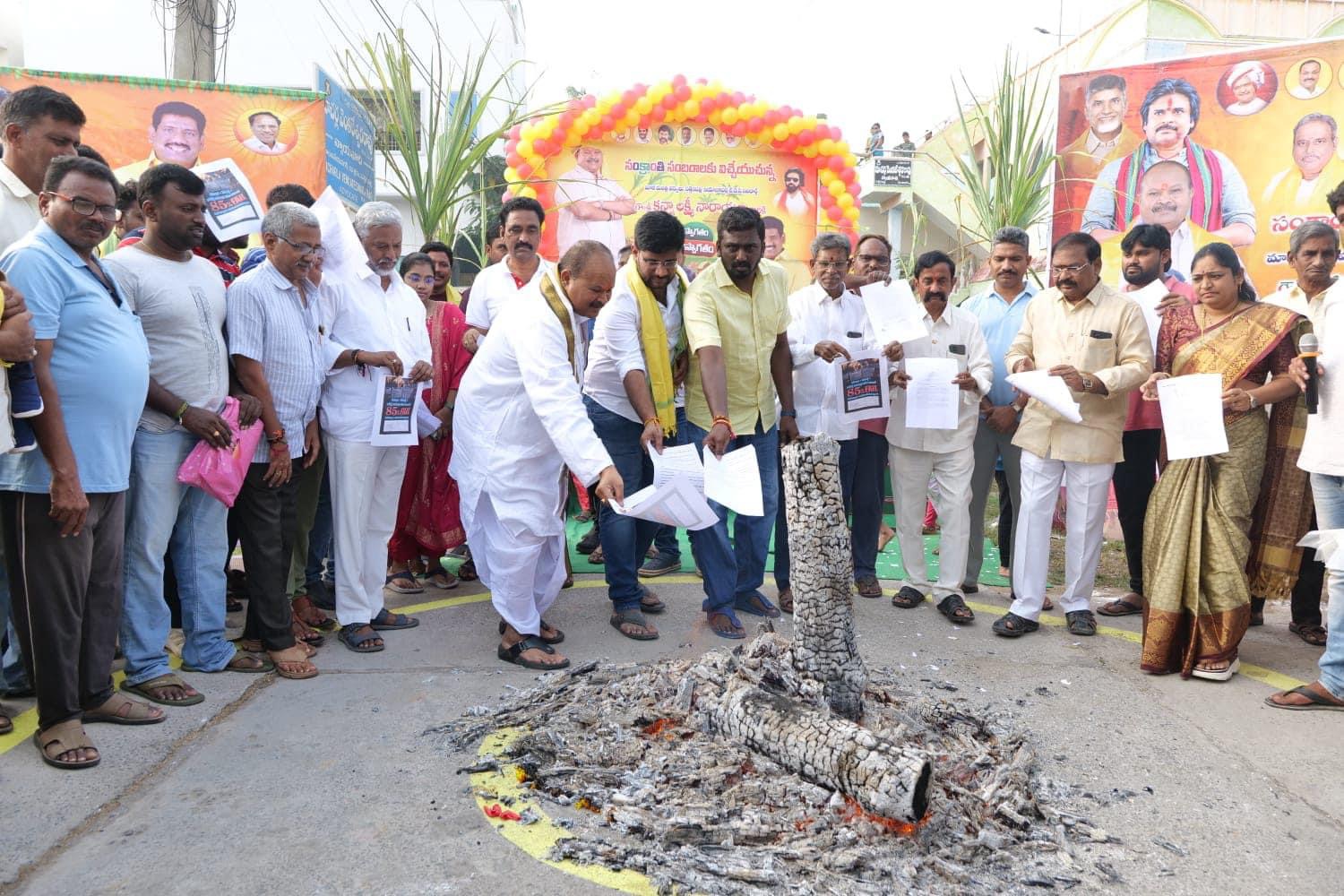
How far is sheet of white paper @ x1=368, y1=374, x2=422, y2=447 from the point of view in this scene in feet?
14.7

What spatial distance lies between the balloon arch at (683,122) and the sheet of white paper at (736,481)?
17.9 ft

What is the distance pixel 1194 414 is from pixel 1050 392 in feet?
2.07

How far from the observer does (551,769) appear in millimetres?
3096

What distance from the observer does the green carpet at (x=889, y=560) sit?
20.5 feet

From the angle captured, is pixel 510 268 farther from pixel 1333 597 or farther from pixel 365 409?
pixel 1333 597

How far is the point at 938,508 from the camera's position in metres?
5.49

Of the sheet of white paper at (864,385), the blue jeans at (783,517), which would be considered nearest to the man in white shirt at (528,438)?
the blue jeans at (783,517)

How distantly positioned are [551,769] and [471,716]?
667 mm

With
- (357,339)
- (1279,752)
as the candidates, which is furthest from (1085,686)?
(357,339)

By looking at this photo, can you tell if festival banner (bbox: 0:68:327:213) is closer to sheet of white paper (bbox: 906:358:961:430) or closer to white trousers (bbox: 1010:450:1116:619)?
sheet of white paper (bbox: 906:358:961:430)

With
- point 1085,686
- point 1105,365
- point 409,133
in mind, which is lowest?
point 1085,686

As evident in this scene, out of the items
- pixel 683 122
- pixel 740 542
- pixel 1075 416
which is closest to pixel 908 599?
pixel 740 542

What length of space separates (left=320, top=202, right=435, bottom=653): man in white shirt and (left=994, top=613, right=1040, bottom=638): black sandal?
3122 millimetres

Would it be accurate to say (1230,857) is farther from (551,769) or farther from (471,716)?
(471,716)
